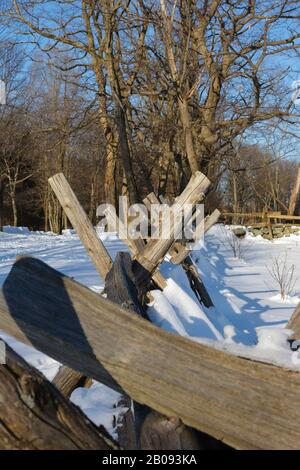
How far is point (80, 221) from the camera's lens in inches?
165

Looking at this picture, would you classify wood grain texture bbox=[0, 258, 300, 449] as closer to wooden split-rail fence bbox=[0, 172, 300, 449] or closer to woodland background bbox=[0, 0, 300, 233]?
wooden split-rail fence bbox=[0, 172, 300, 449]

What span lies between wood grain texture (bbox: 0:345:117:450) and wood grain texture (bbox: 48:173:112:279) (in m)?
2.56

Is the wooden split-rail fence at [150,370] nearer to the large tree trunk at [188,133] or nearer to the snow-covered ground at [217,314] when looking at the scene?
the snow-covered ground at [217,314]

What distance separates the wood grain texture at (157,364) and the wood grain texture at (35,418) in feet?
0.91

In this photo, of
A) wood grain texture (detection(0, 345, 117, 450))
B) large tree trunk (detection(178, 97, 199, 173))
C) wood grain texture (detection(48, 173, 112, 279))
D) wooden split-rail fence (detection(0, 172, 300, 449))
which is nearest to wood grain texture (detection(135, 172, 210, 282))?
wood grain texture (detection(48, 173, 112, 279))

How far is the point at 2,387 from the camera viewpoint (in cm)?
134

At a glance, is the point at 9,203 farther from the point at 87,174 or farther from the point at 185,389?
the point at 185,389

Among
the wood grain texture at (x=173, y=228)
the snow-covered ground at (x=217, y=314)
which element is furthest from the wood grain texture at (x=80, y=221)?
the snow-covered ground at (x=217, y=314)

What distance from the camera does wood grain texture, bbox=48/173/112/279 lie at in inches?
152

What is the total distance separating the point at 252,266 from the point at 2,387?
1213 cm

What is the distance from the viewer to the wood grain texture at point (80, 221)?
3865 mm

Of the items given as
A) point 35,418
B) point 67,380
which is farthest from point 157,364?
point 67,380
